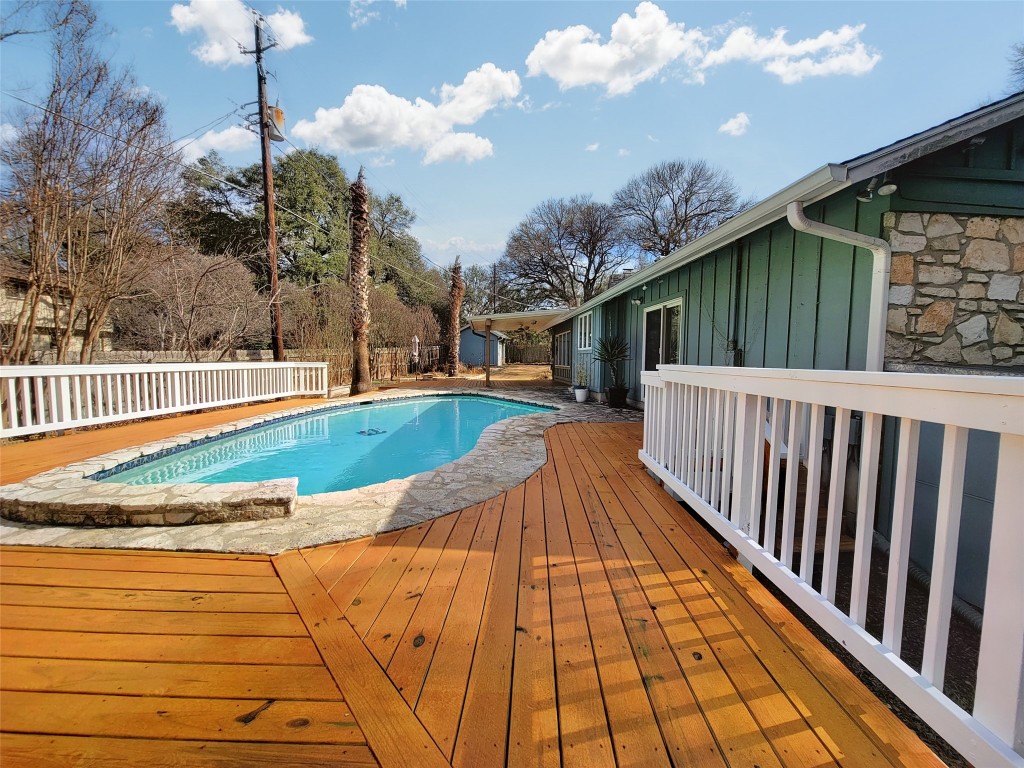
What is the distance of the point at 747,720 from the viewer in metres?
1.20

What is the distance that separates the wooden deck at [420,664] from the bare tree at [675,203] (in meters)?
20.5

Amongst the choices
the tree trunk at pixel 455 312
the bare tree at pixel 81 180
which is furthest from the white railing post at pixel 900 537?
the tree trunk at pixel 455 312

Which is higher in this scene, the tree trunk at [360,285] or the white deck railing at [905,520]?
the tree trunk at [360,285]

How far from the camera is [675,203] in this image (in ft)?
65.8

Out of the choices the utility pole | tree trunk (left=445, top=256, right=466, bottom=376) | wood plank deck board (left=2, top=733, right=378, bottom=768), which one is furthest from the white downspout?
tree trunk (left=445, top=256, right=466, bottom=376)

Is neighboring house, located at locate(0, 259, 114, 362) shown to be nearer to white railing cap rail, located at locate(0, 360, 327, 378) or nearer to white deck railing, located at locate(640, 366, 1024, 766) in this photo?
white railing cap rail, located at locate(0, 360, 327, 378)

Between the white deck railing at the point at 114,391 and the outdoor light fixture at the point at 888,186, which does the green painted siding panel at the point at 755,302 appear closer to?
the outdoor light fixture at the point at 888,186

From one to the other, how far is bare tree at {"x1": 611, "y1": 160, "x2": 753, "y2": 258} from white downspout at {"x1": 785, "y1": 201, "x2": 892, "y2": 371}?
18.0 meters

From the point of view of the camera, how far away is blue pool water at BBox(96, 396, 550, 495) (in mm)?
4535

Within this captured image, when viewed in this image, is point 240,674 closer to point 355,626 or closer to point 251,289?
point 355,626

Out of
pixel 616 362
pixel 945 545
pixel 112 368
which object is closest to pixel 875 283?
pixel 945 545

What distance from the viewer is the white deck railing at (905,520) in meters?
0.90

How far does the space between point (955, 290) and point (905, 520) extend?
3.04m

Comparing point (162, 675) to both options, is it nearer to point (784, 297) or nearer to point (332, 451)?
point (332, 451)
